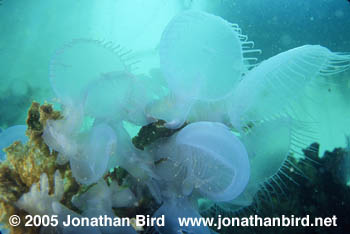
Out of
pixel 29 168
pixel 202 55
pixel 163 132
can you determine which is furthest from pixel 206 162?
pixel 29 168

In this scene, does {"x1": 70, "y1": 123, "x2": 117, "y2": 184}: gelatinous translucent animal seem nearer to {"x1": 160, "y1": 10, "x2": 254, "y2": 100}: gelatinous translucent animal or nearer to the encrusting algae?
the encrusting algae

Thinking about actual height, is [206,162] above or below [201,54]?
below

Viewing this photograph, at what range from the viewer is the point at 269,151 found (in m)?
2.03

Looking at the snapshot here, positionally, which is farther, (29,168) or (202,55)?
(29,168)

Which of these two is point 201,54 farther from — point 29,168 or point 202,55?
point 29,168

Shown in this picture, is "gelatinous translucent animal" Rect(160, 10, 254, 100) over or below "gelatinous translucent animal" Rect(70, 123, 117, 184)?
over

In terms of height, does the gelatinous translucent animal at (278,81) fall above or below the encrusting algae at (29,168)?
above

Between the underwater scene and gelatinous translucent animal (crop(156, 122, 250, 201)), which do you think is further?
the underwater scene

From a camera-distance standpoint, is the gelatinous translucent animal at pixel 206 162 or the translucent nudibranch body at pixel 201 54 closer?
the gelatinous translucent animal at pixel 206 162

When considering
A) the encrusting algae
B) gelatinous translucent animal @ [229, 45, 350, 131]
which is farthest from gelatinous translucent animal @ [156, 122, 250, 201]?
the encrusting algae

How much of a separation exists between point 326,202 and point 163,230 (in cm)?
268

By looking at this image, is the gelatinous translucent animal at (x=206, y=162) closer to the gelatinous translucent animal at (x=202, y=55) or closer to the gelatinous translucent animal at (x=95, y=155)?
the gelatinous translucent animal at (x=202, y=55)

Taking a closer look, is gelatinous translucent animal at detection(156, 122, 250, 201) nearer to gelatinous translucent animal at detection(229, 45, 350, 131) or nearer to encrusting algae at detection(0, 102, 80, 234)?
gelatinous translucent animal at detection(229, 45, 350, 131)

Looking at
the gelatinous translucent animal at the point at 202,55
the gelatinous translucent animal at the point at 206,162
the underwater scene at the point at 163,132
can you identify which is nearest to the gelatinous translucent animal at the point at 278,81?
the underwater scene at the point at 163,132
